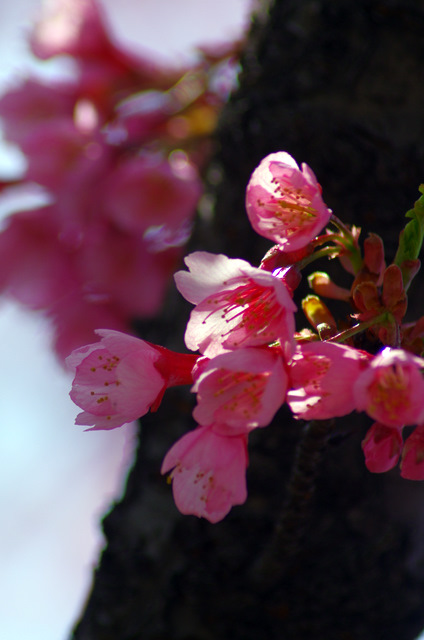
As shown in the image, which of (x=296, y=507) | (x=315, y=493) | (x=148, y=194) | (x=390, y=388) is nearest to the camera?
(x=390, y=388)

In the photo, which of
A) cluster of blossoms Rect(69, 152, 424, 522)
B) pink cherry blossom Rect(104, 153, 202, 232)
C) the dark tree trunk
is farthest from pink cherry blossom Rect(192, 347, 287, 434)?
pink cherry blossom Rect(104, 153, 202, 232)

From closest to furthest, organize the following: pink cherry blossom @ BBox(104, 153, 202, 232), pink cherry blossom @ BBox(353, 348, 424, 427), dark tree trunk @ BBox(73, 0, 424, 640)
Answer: pink cherry blossom @ BBox(353, 348, 424, 427)
dark tree trunk @ BBox(73, 0, 424, 640)
pink cherry blossom @ BBox(104, 153, 202, 232)

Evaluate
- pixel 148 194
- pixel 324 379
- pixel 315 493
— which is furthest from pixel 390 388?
pixel 148 194

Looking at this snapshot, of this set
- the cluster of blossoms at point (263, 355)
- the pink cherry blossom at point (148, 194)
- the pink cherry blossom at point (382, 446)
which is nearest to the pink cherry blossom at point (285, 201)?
the cluster of blossoms at point (263, 355)

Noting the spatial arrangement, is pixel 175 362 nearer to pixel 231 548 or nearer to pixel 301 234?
pixel 301 234

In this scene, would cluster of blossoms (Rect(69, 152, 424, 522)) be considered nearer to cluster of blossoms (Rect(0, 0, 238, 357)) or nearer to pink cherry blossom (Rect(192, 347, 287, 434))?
pink cherry blossom (Rect(192, 347, 287, 434))

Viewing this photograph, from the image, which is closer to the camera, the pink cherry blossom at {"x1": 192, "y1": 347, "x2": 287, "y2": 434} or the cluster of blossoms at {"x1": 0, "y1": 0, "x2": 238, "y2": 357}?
the pink cherry blossom at {"x1": 192, "y1": 347, "x2": 287, "y2": 434}

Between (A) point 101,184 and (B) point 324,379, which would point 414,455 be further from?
(A) point 101,184

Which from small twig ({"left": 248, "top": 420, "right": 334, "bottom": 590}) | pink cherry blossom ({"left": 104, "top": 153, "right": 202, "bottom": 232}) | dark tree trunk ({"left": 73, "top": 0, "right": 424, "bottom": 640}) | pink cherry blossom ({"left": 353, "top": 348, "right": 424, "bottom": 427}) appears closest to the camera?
pink cherry blossom ({"left": 353, "top": 348, "right": 424, "bottom": 427})

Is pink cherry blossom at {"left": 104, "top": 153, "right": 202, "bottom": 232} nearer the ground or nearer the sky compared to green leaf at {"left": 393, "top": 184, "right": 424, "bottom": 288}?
nearer the ground
